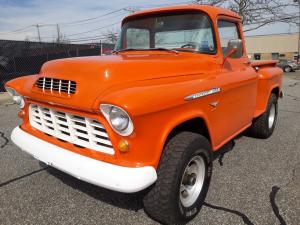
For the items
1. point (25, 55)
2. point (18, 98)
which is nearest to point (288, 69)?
point (25, 55)

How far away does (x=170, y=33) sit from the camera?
3.69 metres

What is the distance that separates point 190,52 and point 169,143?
4.27ft

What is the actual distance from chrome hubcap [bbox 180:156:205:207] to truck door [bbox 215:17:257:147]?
0.52 metres

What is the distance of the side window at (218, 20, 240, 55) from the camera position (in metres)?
3.67

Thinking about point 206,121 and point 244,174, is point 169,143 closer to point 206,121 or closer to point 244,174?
point 206,121

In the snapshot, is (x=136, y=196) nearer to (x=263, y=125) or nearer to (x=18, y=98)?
(x=18, y=98)

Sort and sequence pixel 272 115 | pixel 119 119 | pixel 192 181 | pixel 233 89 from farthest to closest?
pixel 272 115, pixel 233 89, pixel 192 181, pixel 119 119

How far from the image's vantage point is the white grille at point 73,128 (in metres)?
2.41

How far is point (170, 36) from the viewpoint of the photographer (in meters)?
3.70

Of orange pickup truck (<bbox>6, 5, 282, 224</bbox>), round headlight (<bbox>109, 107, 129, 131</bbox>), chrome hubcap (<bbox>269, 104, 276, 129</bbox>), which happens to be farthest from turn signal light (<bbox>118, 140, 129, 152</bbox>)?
chrome hubcap (<bbox>269, 104, 276, 129</bbox>)

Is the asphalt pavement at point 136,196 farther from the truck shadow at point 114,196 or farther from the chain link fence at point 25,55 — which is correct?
the chain link fence at point 25,55

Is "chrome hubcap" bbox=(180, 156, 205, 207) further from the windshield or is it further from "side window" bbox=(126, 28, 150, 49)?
"side window" bbox=(126, 28, 150, 49)

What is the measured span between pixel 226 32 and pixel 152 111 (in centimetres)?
212

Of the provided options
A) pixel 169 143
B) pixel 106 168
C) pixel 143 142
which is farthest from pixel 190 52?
pixel 106 168
